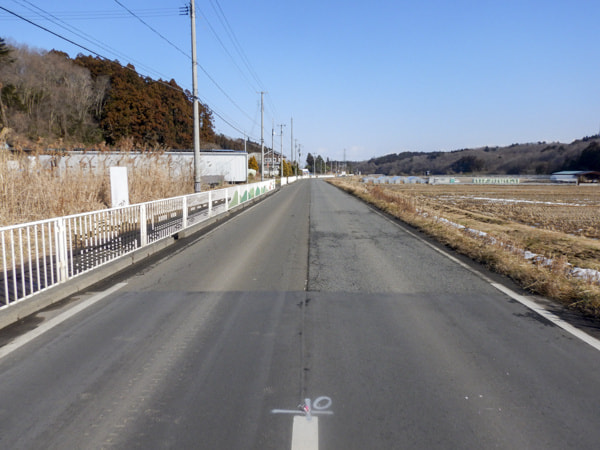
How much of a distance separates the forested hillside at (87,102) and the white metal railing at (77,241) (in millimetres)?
37517

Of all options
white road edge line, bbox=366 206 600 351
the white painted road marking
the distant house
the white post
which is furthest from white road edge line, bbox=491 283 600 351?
the distant house

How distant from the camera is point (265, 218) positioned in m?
17.9

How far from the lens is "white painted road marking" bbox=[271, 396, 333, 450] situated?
2.74 metres

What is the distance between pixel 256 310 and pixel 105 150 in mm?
13691

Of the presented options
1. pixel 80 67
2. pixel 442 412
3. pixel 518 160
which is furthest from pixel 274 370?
pixel 518 160

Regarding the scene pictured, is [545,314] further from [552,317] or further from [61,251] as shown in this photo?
[61,251]

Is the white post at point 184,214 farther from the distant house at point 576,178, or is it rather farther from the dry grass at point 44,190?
the distant house at point 576,178

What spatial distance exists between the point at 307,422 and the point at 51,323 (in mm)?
3728

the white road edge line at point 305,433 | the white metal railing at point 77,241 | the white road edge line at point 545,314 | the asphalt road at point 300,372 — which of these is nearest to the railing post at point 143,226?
the white metal railing at point 77,241

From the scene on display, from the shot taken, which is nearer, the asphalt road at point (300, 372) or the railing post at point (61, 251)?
the asphalt road at point (300, 372)

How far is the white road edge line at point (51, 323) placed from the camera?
14.1 ft

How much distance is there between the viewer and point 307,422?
9.76ft

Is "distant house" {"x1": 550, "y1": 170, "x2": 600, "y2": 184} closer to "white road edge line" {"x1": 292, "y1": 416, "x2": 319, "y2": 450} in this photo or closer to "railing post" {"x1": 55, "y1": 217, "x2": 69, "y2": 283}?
"railing post" {"x1": 55, "y1": 217, "x2": 69, "y2": 283}

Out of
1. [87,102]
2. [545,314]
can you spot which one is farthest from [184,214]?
[87,102]
